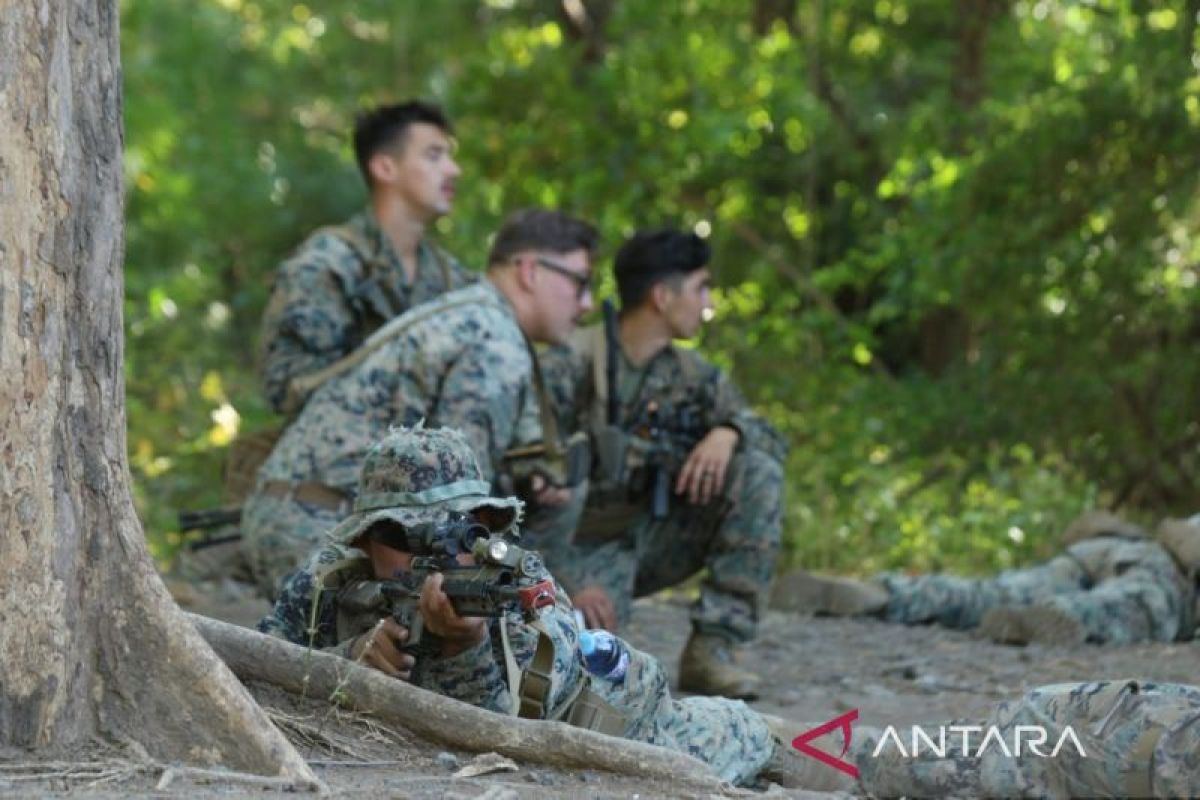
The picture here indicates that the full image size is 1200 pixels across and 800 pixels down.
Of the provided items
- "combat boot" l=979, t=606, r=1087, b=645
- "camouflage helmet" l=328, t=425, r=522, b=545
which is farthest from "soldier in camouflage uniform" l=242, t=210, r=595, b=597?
"combat boot" l=979, t=606, r=1087, b=645

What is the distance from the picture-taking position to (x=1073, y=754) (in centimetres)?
462

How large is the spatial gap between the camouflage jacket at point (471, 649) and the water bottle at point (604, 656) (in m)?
0.10

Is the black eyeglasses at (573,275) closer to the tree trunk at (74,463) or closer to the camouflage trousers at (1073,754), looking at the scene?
the camouflage trousers at (1073,754)

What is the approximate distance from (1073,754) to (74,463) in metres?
2.28

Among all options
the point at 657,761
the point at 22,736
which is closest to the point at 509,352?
the point at 657,761

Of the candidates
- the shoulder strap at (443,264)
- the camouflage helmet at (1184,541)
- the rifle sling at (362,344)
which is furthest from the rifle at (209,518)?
the camouflage helmet at (1184,541)

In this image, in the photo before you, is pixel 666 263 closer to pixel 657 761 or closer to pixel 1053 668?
pixel 1053 668

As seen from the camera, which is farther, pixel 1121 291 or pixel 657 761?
pixel 1121 291

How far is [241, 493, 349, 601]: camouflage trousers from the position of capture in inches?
264

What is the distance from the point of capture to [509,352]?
677cm

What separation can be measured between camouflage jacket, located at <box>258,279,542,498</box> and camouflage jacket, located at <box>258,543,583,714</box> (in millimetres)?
1889

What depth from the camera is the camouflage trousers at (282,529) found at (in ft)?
22.0

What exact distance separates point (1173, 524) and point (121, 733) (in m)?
6.75

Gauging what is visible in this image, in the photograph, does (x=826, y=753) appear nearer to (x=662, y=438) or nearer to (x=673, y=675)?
(x=673, y=675)
